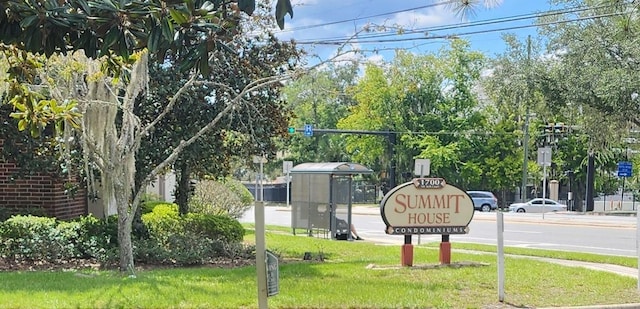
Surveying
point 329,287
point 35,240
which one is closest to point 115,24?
point 329,287

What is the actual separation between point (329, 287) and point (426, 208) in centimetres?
349

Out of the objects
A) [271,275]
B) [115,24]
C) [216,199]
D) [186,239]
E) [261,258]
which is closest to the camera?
[115,24]

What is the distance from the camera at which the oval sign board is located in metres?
12.2

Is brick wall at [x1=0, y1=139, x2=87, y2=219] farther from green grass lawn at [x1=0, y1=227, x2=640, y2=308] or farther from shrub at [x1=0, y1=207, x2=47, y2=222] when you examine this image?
green grass lawn at [x1=0, y1=227, x2=640, y2=308]

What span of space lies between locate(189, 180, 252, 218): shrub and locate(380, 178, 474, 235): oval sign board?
31.6ft

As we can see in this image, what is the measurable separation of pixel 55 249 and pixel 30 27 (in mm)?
8852

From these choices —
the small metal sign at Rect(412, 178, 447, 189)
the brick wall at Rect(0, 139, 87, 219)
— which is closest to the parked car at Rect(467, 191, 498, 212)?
the small metal sign at Rect(412, 178, 447, 189)

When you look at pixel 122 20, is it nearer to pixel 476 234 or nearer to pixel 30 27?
pixel 30 27

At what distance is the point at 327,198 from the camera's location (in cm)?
2116

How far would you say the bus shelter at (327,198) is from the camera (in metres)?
21.0

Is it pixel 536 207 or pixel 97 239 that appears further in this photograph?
pixel 536 207

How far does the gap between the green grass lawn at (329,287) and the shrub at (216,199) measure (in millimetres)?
9104

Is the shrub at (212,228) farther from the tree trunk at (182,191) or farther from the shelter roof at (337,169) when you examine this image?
the shelter roof at (337,169)

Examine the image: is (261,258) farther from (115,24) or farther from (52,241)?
(52,241)
